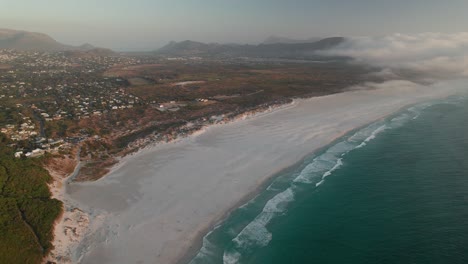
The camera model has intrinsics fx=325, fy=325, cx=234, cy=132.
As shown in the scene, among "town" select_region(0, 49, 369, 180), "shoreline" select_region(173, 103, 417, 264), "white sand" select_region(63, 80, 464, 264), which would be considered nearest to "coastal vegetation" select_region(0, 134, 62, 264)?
"white sand" select_region(63, 80, 464, 264)

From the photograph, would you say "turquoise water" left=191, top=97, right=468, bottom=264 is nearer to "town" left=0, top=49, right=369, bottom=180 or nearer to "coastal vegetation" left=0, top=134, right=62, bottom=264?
"coastal vegetation" left=0, top=134, right=62, bottom=264

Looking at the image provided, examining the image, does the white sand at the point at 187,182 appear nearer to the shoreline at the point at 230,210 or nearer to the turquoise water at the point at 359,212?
the shoreline at the point at 230,210

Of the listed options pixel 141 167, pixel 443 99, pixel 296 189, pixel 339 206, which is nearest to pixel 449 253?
pixel 339 206

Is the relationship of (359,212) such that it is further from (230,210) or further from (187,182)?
(187,182)

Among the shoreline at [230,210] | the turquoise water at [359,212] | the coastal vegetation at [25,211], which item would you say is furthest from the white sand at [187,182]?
the coastal vegetation at [25,211]

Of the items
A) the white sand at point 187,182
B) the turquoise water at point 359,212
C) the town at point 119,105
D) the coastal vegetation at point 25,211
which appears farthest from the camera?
the town at point 119,105

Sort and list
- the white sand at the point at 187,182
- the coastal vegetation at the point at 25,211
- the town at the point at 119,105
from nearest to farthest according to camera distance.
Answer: the coastal vegetation at the point at 25,211, the white sand at the point at 187,182, the town at the point at 119,105

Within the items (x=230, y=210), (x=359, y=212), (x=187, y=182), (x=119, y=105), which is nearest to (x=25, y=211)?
(x=187, y=182)

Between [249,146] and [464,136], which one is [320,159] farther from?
[464,136]
